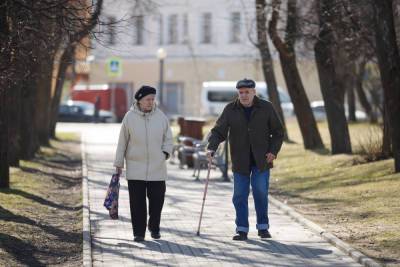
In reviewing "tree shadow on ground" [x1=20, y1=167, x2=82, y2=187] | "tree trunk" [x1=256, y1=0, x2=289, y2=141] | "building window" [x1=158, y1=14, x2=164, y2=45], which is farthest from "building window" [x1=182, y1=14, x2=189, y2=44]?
"tree shadow on ground" [x1=20, y1=167, x2=82, y2=187]

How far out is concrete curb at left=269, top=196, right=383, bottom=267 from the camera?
32.9ft

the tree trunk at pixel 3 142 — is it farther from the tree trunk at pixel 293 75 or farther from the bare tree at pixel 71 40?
the tree trunk at pixel 293 75

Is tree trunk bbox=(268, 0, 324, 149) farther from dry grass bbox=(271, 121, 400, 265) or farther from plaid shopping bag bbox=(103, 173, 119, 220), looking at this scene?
plaid shopping bag bbox=(103, 173, 119, 220)

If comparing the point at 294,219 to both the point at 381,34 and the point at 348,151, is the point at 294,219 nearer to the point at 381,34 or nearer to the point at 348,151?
the point at 381,34

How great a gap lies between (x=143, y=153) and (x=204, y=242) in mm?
1256

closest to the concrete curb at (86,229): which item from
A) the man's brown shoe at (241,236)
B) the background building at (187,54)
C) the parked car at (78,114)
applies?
the man's brown shoe at (241,236)

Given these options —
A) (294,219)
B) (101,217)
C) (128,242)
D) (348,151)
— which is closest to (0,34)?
(101,217)

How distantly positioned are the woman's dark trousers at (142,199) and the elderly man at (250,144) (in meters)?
0.79

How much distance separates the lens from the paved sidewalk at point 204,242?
34.2 feet

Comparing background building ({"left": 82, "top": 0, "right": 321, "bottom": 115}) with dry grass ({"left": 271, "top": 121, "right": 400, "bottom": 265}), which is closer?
dry grass ({"left": 271, "top": 121, "right": 400, "bottom": 265})

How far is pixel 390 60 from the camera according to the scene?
1675 centimetres

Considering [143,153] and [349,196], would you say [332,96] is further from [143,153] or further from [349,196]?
[143,153]

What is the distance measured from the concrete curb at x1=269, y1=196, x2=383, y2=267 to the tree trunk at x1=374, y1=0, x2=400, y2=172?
2.47 m

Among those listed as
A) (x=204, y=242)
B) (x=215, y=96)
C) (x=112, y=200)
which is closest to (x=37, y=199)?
(x=112, y=200)
